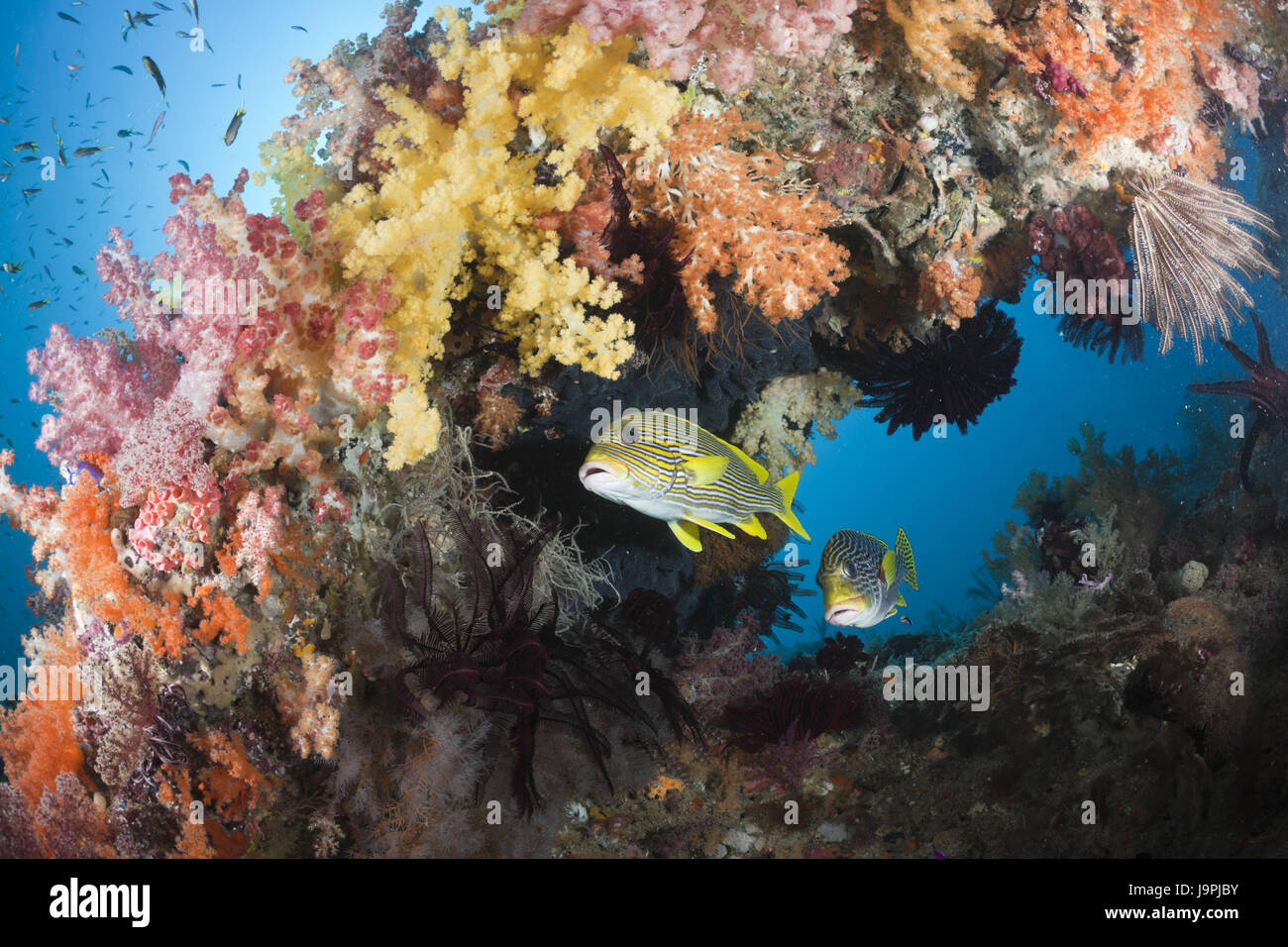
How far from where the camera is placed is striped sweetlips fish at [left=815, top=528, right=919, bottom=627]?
320 cm

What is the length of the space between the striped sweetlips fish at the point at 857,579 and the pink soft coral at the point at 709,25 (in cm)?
237

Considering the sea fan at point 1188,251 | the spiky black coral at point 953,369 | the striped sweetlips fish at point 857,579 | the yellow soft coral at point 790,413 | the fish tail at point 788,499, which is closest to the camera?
the fish tail at point 788,499

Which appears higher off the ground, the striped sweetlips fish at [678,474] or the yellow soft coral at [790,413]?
the yellow soft coral at [790,413]

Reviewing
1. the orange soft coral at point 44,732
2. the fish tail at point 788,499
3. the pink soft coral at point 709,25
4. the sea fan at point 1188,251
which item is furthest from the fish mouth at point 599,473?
the sea fan at point 1188,251

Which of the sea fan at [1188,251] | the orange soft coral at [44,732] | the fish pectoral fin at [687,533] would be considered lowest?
the orange soft coral at [44,732]

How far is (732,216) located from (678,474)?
5.25 ft

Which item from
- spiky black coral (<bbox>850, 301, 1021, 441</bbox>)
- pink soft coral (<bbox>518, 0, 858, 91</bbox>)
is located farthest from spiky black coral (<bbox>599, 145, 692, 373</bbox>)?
spiky black coral (<bbox>850, 301, 1021, 441</bbox>)

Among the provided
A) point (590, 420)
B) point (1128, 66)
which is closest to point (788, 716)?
point (590, 420)

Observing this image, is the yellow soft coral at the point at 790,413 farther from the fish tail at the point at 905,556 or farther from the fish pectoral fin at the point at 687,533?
the fish pectoral fin at the point at 687,533

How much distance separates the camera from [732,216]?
10.5 ft

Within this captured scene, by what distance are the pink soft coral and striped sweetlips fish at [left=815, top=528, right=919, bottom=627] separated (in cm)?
237

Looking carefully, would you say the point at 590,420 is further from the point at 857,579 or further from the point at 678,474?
the point at 857,579

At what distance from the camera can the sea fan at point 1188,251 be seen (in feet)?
12.6
